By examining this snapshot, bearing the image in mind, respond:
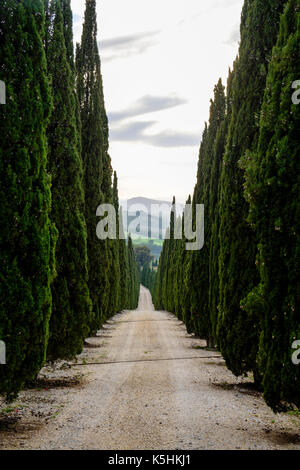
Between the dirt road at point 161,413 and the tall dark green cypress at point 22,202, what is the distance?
1217 millimetres

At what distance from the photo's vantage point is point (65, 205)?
10.8 m

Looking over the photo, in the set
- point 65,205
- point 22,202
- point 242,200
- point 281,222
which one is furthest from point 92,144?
point 281,222

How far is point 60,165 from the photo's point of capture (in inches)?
428

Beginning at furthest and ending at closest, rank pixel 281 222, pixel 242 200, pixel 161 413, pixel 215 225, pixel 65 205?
pixel 215 225, pixel 65 205, pixel 242 200, pixel 161 413, pixel 281 222

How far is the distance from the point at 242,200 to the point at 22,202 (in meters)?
4.89

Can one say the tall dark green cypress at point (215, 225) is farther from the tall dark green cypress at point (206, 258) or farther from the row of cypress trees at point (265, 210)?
the row of cypress trees at point (265, 210)

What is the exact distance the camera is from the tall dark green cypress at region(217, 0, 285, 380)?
8.95 metres

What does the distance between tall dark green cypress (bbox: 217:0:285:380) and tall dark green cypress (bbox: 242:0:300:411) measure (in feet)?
8.65

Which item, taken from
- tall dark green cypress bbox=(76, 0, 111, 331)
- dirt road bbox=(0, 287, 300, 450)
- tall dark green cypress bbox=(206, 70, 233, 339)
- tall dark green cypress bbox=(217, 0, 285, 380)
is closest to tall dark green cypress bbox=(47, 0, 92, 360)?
dirt road bbox=(0, 287, 300, 450)

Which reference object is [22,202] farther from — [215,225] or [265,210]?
[215,225]

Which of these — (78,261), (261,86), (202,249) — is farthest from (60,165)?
(202,249)
